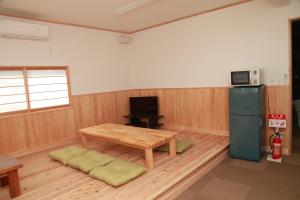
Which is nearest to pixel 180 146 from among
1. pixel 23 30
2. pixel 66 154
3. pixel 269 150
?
pixel 269 150

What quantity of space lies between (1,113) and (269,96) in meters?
4.58

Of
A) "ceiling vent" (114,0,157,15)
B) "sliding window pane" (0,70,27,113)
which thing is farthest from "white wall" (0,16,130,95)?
"ceiling vent" (114,0,157,15)

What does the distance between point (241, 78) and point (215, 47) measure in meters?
0.95

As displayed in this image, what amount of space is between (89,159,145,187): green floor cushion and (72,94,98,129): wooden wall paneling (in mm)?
1941

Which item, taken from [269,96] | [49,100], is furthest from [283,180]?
[49,100]

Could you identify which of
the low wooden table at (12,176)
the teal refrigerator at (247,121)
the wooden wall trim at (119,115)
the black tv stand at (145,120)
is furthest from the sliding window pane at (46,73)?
the teal refrigerator at (247,121)

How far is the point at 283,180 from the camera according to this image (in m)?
2.66

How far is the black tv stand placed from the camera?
4730 millimetres

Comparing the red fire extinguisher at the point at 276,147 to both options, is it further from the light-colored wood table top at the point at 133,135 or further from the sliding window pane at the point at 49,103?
the sliding window pane at the point at 49,103

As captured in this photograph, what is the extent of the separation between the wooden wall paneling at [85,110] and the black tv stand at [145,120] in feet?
2.74

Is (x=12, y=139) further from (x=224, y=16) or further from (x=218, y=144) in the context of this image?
(x=224, y=16)

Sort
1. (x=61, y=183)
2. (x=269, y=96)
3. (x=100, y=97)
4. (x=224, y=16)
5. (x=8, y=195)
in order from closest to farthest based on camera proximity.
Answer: (x=8, y=195)
(x=61, y=183)
(x=269, y=96)
(x=224, y=16)
(x=100, y=97)

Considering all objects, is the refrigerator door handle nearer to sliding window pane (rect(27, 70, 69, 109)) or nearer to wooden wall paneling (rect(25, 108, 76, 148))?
wooden wall paneling (rect(25, 108, 76, 148))

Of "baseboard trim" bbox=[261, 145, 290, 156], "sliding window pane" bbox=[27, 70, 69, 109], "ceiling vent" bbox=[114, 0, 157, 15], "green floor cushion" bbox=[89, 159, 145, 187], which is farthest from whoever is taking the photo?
"sliding window pane" bbox=[27, 70, 69, 109]
